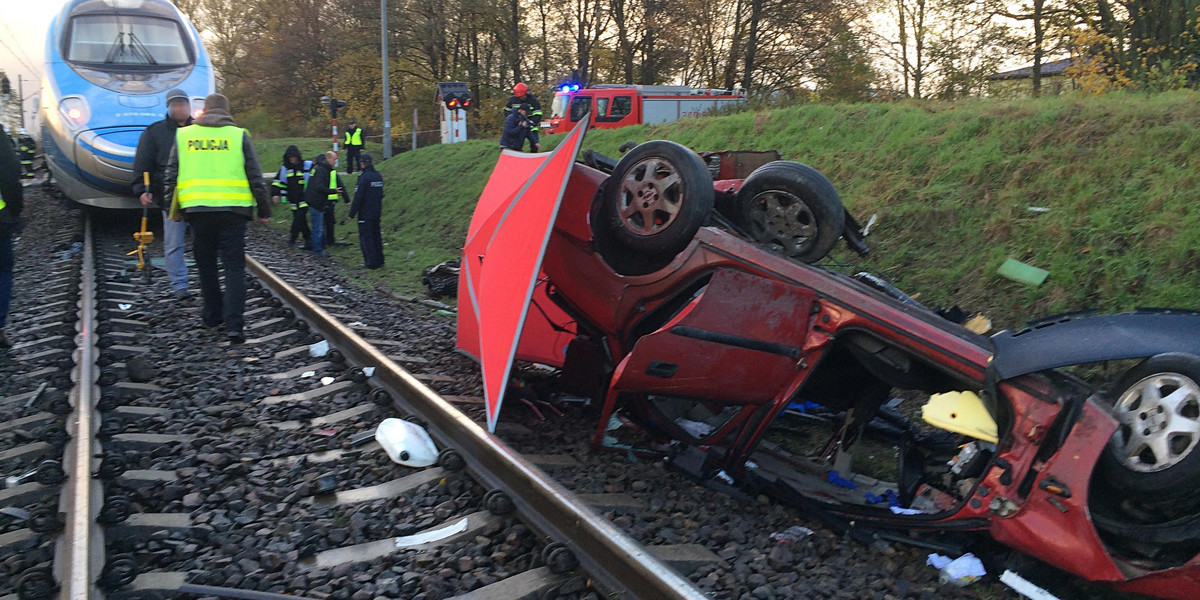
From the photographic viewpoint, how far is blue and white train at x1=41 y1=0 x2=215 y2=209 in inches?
415

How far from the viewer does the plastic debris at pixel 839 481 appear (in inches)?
151

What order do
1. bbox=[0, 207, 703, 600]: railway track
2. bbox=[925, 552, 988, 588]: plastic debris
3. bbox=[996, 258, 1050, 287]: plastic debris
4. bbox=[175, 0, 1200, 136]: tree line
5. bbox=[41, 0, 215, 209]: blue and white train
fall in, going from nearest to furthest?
1. bbox=[0, 207, 703, 600]: railway track
2. bbox=[925, 552, 988, 588]: plastic debris
3. bbox=[996, 258, 1050, 287]: plastic debris
4. bbox=[41, 0, 215, 209]: blue and white train
5. bbox=[175, 0, 1200, 136]: tree line

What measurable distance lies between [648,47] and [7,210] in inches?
1121

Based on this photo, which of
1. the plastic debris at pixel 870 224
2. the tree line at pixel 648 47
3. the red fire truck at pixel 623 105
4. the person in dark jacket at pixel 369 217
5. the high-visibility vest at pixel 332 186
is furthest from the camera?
the red fire truck at pixel 623 105

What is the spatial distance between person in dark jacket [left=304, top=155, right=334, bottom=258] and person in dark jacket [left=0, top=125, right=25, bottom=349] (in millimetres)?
5727

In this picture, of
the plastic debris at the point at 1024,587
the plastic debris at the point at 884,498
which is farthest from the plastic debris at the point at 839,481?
the plastic debris at the point at 1024,587

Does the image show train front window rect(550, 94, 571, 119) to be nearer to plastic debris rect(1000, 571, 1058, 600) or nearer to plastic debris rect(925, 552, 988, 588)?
plastic debris rect(925, 552, 988, 588)

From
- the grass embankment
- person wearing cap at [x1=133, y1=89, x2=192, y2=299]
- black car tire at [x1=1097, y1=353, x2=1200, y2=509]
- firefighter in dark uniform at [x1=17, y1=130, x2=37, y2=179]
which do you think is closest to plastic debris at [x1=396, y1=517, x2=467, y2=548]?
black car tire at [x1=1097, y1=353, x2=1200, y2=509]

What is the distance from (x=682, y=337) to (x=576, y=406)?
151cm

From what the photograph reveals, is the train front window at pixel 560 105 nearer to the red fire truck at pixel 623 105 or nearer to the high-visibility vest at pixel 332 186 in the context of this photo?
the red fire truck at pixel 623 105

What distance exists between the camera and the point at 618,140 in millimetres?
14305

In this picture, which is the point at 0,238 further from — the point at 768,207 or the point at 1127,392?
the point at 1127,392

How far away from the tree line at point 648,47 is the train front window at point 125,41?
10058 mm

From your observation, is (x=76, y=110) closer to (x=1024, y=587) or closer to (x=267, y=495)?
(x=267, y=495)
